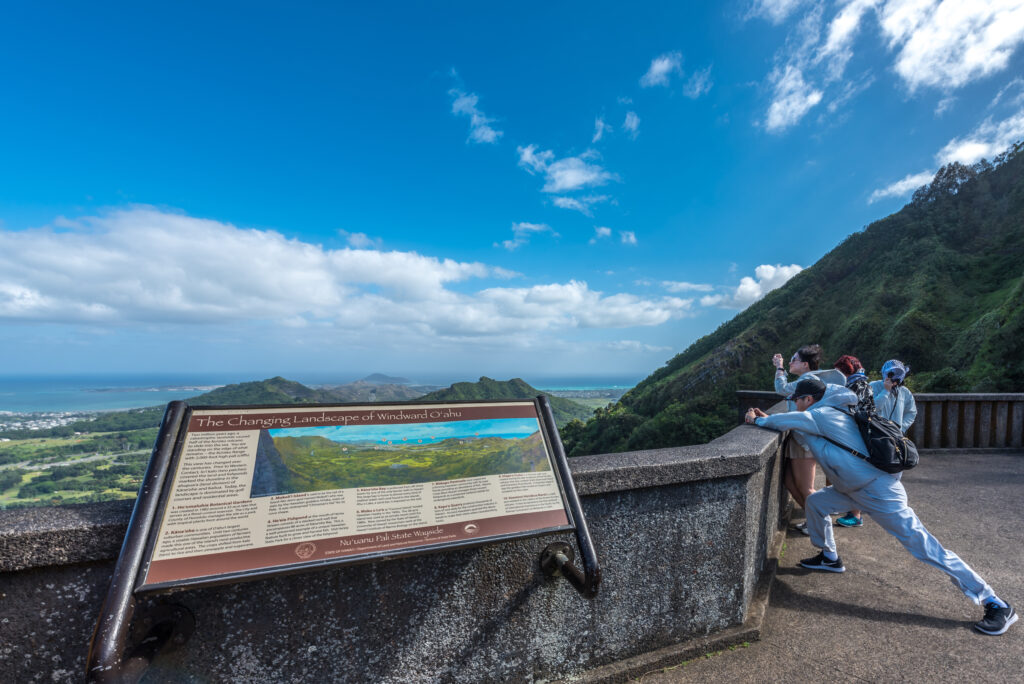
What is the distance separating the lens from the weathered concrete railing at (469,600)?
4.90 feet

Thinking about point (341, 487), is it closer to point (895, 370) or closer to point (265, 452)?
point (265, 452)

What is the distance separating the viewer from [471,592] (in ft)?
6.64

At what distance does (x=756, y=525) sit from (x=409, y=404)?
7.98ft

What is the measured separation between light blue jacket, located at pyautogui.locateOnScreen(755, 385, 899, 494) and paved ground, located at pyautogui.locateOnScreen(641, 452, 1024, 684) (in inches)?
31.7

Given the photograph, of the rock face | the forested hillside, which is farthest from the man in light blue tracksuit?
the forested hillside

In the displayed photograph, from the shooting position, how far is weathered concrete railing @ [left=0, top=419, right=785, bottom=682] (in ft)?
4.90

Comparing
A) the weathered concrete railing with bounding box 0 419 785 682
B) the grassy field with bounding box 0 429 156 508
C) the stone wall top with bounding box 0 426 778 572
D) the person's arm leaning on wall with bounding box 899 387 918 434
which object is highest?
the person's arm leaning on wall with bounding box 899 387 918 434

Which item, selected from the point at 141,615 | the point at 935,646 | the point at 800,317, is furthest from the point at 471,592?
the point at 800,317

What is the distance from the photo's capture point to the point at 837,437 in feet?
10.2

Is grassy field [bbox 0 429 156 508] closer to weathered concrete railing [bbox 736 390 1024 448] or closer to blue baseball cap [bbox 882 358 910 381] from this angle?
blue baseball cap [bbox 882 358 910 381]

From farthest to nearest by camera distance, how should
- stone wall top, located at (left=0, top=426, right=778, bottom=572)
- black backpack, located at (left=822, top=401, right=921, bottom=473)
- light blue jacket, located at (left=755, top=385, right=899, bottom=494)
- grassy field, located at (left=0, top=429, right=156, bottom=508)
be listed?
grassy field, located at (left=0, top=429, right=156, bottom=508) → light blue jacket, located at (left=755, top=385, right=899, bottom=494) → black backpack, located at (left=822, top=401, right=921, bottom=473) → stone wall top, located at (left=0, top=426, right=778, bottom=572)

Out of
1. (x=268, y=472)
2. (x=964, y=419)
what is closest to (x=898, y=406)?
(x=964, y=419)

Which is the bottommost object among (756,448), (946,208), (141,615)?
(141,615)

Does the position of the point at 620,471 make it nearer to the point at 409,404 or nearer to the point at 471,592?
the point at 471,592
